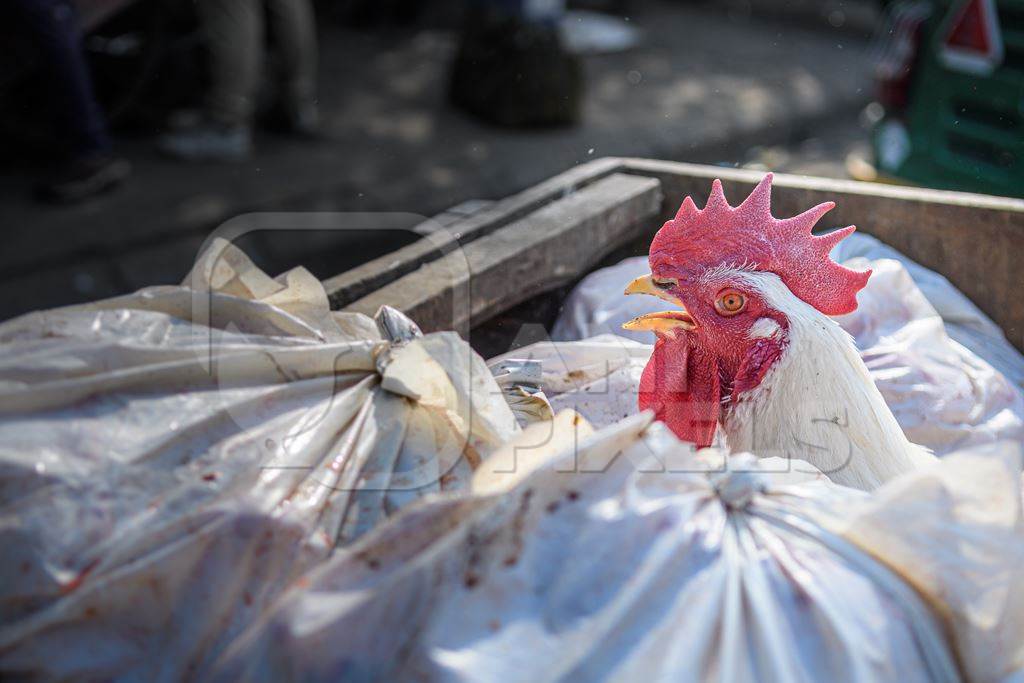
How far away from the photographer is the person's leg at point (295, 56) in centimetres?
536

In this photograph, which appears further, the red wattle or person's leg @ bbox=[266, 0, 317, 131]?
person's leg @ bbox=[266, 0, 317, 131]

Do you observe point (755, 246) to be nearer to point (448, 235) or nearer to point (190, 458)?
point (448, 235)

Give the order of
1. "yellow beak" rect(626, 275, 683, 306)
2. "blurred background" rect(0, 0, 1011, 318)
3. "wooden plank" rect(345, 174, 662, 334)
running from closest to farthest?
1. "yellow beak" rect(626, 275, 683, 306)
2. "wooden plank" rect(345, 174, 662, 334)
3. "blurred background" rect(0, 0, 1011, 318)

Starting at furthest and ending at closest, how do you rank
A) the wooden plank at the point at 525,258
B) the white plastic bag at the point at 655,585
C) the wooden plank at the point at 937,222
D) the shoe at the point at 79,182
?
the shoe at the point at 79,182
the wooden plank at the point at 937,222
the wooden plank at the point at 525,258
the white plastic bag at the point at 655,585

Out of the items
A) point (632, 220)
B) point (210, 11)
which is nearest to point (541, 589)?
point (632, 220)

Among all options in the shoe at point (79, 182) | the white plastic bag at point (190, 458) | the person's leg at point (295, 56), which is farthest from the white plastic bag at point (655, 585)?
the person's leg at point (295, 56)

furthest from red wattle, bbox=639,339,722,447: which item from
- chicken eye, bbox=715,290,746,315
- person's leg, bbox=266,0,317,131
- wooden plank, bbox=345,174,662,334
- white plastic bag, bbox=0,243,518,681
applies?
person's leg, bbox=266,0,317,131

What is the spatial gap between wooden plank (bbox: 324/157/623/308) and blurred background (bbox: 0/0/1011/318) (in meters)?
0.16

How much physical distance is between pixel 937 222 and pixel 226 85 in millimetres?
4012

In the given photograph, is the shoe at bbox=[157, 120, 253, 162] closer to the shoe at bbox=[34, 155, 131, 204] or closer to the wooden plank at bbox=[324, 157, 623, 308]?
the shoe at bbox=[34, 155, 131, 204]

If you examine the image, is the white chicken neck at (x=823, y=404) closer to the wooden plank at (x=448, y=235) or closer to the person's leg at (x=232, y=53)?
the wooden plank at (x=448, y=235)

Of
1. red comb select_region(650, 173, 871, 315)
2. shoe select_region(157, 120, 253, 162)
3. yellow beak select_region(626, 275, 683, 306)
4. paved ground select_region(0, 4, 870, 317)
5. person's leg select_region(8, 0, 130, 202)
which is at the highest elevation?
red comb select_region(650, 173, 871, 315)

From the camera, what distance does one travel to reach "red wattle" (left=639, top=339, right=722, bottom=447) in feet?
6.21

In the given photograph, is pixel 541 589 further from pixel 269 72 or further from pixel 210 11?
pixel 269 72
